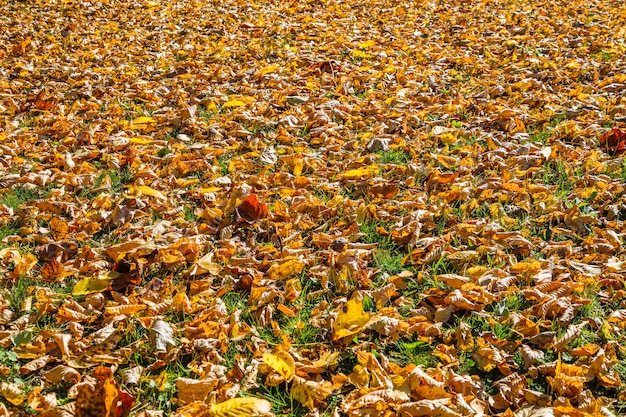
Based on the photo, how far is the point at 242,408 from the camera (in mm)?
2145

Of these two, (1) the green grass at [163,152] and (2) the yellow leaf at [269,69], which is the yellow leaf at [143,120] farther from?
(2) the yellow leaf at [269,69]

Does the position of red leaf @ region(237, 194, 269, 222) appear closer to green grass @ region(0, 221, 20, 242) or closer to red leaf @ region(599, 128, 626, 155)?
green grass @ region(0, 221, 20, 242)

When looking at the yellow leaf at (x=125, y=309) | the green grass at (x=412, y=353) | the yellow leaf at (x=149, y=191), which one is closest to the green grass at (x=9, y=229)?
the yellow leaf at (x=149, y=191)

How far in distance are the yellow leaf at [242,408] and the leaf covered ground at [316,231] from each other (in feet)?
0.17

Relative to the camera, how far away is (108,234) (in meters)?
3.35

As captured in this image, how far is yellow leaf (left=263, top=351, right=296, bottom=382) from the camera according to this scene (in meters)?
2.35

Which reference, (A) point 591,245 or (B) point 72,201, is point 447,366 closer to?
(A) point 591,245

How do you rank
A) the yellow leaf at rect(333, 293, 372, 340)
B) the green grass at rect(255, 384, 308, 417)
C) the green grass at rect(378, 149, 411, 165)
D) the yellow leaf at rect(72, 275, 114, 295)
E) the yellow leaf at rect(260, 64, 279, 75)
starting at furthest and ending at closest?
the yellow leaf at rect(260, 64, 279, 75), the green grass at rect(378, 149, 411, 165), the yellow leaf at rect(72, 275, 114, 295), the yellow leaf at rect(333, 293, 372, 340), the green grass at rect(255, 384, 308, 417)

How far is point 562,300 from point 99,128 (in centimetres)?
359

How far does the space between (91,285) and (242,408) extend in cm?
118

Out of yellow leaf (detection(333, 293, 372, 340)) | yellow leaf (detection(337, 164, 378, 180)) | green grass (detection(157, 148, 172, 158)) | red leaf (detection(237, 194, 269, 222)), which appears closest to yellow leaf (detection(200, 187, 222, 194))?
red leaf (detection(237, 194, 269, 222))

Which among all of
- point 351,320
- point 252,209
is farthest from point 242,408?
point 252,209

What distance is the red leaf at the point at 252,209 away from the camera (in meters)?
3.41

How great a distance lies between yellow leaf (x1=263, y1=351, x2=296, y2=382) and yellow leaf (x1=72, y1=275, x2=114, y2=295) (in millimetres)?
1012
